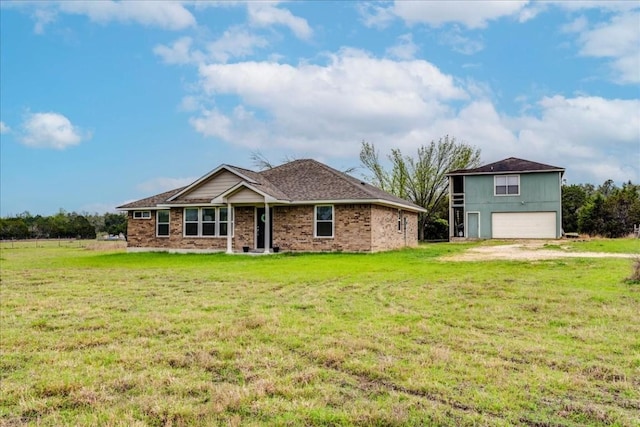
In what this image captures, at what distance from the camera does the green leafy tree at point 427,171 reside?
4038 cm

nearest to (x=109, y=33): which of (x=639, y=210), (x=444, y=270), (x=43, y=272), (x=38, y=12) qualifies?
(x=38, y=12)

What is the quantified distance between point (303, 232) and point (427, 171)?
2026 cm

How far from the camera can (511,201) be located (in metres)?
34.0

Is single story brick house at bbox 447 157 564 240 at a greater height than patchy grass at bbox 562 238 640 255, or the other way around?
single story brick house at bbox 447 157 564 240

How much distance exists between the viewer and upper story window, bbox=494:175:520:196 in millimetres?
33938

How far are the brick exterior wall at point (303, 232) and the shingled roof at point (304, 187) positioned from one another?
21.1 inches

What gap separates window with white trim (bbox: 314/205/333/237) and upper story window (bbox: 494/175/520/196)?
54.2 ft

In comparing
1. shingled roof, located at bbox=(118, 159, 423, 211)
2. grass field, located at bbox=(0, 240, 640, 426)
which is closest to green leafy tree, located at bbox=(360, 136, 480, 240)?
shingled roof, located at bbox=(118, 159, 423, 211)

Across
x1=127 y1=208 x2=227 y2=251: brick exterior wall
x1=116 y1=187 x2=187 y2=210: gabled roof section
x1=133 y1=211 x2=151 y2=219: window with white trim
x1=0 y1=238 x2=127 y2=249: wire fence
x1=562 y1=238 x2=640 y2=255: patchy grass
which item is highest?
x1=116 y1=187 x2=187 y2=210: gabled roof section

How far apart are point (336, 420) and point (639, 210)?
3864 cm

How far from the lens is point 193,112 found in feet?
73.7

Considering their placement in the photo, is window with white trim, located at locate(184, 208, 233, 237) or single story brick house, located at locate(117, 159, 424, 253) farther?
window with white trim, located at locate(184, 208, 233, 237)

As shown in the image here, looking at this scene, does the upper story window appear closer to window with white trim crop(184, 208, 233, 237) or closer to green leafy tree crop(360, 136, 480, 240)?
green leafy tree crop(360, 136, 480, 240)

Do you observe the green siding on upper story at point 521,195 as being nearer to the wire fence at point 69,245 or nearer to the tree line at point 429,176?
the tree line at point 429,176
